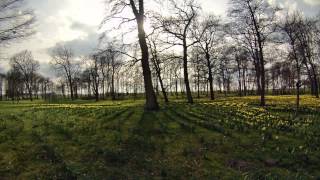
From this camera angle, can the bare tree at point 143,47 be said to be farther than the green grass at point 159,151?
Yes

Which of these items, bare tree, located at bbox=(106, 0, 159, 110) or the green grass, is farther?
bare tree, located at bbox=(106, 0, 159, 110)

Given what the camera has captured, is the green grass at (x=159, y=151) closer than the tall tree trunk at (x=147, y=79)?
Yes

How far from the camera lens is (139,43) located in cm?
2806

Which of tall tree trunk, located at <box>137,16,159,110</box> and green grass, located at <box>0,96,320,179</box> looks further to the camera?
tall tree trunk, located at <box>137,16,159,110</box>

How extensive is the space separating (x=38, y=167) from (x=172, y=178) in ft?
15.2

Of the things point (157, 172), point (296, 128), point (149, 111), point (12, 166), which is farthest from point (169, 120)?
point (12, 166)

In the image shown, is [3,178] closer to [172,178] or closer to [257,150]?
[172,178]

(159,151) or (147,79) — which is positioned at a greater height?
(147,79)

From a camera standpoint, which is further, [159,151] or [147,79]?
[147,79]

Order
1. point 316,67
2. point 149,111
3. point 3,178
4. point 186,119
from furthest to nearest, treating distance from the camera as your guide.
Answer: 1. point 316,67
2. point 149,111
3. point 186,119
4. point 3,178

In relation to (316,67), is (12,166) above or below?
below

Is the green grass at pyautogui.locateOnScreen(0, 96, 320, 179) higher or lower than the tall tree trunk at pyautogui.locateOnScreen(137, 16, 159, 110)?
lower

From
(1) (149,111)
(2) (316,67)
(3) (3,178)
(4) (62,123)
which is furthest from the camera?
(2) (316,67)

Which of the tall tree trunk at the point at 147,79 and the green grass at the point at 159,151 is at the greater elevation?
the tall tree trunk at the point at 147,79
